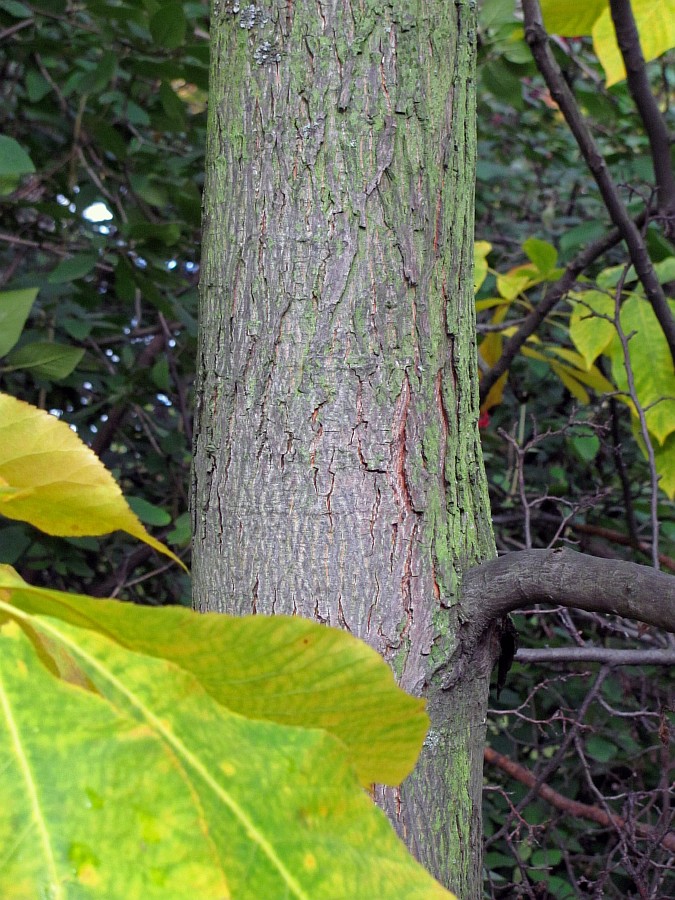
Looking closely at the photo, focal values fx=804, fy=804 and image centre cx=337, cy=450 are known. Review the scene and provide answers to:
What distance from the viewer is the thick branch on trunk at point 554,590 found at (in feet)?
2.23

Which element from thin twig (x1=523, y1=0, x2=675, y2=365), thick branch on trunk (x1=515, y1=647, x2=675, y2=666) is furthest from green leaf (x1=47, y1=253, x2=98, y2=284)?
thick branch on trunk (x1=515, y1=647, x2=675, y2=666)

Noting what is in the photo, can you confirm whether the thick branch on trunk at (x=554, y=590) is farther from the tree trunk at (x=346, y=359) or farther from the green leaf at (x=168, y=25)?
the green leaf at (x=168, y=25)

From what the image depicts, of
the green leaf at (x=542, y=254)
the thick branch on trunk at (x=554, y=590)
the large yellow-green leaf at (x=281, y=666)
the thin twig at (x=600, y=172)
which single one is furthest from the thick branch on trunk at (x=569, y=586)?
the green leaf at (x=542, y=254)

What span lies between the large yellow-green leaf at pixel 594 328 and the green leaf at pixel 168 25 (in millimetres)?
980

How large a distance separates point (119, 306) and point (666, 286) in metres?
1.66

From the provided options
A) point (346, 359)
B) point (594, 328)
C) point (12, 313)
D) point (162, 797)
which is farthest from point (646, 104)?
point (162, 797)

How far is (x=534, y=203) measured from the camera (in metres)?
3.33

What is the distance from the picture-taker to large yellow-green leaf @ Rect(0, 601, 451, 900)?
9.3 inches

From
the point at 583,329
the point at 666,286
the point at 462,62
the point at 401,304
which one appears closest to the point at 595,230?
the point at 666,286

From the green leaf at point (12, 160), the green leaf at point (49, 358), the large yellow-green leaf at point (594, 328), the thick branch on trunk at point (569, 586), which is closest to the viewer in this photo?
the thick branch on trunk at point (569, 586)

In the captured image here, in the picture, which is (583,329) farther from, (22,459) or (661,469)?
(22,459)

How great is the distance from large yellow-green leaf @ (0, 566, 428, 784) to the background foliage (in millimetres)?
1081

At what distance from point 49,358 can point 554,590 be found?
45.4 inches

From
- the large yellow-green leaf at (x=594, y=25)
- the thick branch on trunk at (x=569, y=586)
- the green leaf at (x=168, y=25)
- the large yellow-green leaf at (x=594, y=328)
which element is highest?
the green leaf at (x=168, y=25)
